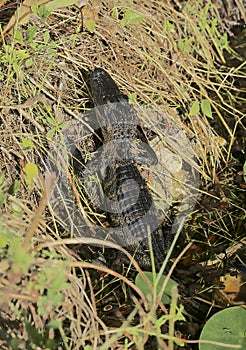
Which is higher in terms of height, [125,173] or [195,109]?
[195,109]

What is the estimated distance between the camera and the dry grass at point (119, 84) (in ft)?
9.17

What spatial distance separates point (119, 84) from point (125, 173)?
56cm

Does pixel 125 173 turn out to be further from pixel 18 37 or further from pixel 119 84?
pixel 18 37

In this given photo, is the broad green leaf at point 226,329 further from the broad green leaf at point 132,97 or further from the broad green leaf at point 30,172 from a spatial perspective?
the broad green leaf at point 132,97

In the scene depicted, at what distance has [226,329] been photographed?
238cm

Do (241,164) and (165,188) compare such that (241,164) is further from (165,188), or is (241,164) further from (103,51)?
(103,51)

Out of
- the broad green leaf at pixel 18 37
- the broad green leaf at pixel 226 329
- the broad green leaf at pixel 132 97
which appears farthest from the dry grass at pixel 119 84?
the broad green leaf at pixel 226 329

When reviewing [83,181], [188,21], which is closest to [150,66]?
[188,21]

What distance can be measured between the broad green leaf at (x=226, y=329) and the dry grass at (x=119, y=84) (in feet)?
1.00

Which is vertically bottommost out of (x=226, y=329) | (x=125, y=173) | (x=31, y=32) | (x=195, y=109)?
(x=226, y=329)

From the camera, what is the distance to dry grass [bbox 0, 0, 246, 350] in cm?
279

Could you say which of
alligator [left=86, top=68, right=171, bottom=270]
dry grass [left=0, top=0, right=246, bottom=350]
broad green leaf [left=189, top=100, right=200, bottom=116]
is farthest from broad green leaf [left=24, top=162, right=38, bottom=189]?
broad green leaf [left=189, top=100, right=200, bottom=116]

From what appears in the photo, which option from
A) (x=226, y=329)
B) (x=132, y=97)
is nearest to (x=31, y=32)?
(x=132, y=97)

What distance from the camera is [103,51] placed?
343cm
